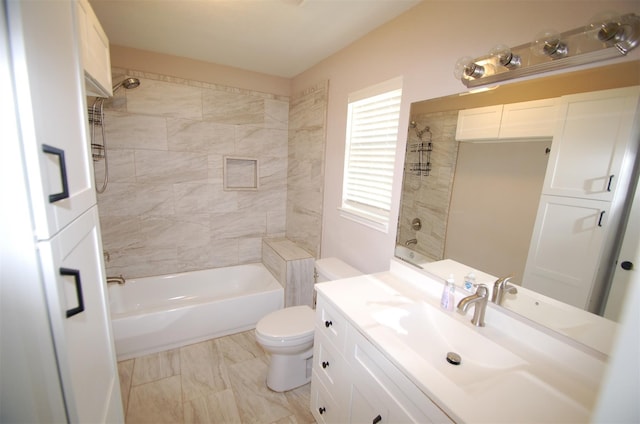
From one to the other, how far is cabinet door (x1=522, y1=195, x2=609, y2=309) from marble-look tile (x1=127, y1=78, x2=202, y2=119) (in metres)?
2.91

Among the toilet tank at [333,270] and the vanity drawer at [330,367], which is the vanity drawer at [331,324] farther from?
the toilet tank at [333,270]

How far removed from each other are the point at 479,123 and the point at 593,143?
452mm

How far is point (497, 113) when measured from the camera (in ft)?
4.00

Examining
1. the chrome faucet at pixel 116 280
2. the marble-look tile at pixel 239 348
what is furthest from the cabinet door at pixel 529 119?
the chrome faucet at pixel 116 280

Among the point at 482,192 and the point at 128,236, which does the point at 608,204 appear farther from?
the point at 128,236

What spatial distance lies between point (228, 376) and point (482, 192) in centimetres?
211

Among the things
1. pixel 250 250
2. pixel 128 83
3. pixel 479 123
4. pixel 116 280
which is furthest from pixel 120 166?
pixel 479 123

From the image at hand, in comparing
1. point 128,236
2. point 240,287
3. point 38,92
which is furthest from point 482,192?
point 128,236

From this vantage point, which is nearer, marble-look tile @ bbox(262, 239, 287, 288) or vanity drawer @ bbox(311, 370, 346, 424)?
vanity drawer @ bbox(311, 370, 346, 424)

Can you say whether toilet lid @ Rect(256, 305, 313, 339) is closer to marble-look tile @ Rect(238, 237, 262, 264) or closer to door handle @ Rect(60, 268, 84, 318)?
door handle @ Rect(60, 268, 84, 318)

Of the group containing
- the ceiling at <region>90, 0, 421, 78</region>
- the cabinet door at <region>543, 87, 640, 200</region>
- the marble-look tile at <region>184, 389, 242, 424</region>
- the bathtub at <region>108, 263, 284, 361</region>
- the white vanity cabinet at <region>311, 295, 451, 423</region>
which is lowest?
the marble-look tile at <region>184, 389, 242, 424</region>

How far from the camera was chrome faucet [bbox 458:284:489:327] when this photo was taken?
3.78 feet

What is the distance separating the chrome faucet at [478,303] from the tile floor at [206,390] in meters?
1.23

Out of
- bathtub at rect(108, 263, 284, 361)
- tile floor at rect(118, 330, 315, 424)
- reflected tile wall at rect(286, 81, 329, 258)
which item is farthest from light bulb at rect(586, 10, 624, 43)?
bathtub at rect(108, 263, 284, 361)
